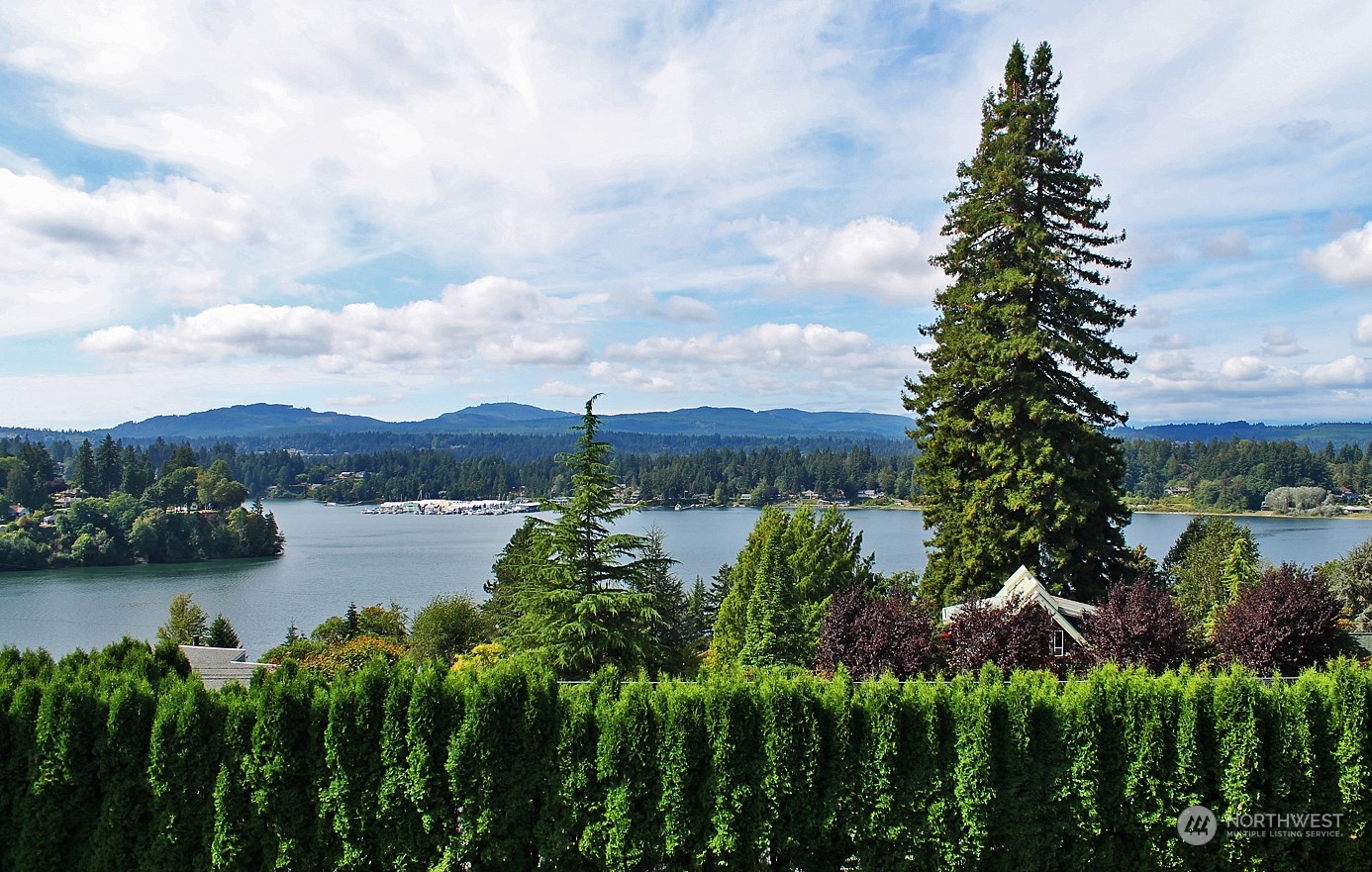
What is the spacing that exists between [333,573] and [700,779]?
202ft

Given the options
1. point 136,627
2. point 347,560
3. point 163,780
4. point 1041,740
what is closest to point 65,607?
point 136,627

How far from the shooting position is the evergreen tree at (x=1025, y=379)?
21.9 metres

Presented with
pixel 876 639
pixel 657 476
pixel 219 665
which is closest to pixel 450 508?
pixel 657 476

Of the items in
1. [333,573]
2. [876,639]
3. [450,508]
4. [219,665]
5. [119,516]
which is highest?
[876,639]

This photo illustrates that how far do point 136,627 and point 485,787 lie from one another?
146 ft

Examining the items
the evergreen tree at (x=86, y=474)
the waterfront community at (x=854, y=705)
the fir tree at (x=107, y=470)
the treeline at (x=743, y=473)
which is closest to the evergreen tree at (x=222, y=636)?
the waterfront community at (x=854, y=705)

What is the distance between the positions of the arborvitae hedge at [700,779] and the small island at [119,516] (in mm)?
73577

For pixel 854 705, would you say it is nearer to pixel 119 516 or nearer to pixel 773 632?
pixel 773 632

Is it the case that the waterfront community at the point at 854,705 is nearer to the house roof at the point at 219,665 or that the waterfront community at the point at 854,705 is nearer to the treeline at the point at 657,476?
the house roof at the point at 219,665

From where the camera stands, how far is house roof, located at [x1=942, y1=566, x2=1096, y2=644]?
1739 centimetres

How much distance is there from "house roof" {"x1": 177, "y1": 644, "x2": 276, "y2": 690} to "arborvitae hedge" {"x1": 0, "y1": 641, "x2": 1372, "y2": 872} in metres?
5.72

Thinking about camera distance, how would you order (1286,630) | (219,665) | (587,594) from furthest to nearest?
(219,665), (587,594), (1286,630)

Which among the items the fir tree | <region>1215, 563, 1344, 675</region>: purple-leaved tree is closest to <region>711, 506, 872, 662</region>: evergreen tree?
<region>1215, 563, 1344, 675</region>: purple-leaved tree

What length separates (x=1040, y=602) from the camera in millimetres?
17703
